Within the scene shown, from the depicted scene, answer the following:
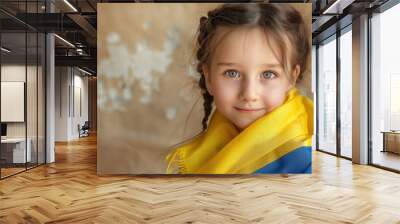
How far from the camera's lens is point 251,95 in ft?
21.9

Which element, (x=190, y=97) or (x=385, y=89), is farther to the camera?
(x=385, y=89)

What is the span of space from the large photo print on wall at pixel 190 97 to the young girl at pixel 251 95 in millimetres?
17

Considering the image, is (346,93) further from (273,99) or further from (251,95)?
(251,95)

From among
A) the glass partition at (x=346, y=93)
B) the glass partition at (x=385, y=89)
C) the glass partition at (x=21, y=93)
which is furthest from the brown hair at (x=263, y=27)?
the glass partition at (x=21, y=93)

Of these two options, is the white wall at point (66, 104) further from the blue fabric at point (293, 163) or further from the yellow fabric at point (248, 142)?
Answer: the blue fabric at point (293, 163)

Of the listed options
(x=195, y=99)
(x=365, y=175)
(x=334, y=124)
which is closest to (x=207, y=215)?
(x=195, y=99)

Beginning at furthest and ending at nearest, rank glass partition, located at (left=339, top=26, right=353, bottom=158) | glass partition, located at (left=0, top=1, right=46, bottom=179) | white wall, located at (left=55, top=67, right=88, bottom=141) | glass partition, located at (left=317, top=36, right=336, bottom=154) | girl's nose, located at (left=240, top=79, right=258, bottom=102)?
white wall, located at (left=55, top=67, right=88, bottom=141)
glass partition, located at (left=317, top=36, right=336, bottom=154)
glass partition, located at (left=339, top=26, right=353, bottom=158)
glass partition, located at (left=0, top=1, right=46, bottom=179)
girl's nose, located at (left=240, top=79, right=258, bottom=102)

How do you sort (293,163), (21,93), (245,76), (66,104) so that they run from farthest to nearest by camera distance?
(66,104) → (21,93) → (293,163) → (245,76)

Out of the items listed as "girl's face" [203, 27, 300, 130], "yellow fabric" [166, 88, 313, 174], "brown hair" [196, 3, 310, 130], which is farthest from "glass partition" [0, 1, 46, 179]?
"girl's face" [203, 27, 300, 130]

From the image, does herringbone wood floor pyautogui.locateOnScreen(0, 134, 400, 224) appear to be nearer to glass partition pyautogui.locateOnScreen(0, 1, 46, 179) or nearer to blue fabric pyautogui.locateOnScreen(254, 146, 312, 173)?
blue fabric pyautogui.locateOnScreen(254, 146, 312, 173)

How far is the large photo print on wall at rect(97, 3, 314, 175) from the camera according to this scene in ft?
22.4

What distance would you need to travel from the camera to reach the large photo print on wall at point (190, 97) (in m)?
6.81

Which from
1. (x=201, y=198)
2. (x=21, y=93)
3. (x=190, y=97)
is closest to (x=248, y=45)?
(x=190, y=97)

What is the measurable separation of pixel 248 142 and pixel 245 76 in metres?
1.14
